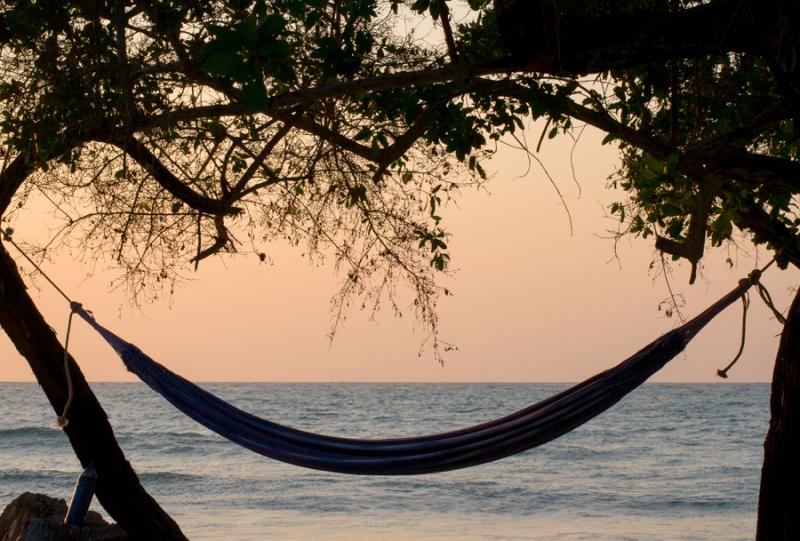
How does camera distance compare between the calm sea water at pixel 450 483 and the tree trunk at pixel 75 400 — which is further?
the calm sea water at pixel 450 483

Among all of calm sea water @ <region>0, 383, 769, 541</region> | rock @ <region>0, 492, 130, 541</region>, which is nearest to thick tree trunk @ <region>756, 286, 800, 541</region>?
rock @ <region>0, 492, 130, 541</region>

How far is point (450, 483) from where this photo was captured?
1095 cm

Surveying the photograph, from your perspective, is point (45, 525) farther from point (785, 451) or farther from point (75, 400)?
point (785, 451)

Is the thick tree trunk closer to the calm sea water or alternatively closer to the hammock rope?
the hammock rope

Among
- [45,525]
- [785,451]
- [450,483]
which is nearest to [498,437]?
[785,451]

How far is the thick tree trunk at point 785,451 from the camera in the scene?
2.71 m

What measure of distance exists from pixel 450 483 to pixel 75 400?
7.35 m

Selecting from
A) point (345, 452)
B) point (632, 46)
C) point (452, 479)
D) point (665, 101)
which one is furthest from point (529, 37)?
point (452, 479)

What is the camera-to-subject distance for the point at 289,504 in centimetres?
1016

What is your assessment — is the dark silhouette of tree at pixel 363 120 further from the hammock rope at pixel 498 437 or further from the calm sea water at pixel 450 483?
the calm sea water at pixel 450 483

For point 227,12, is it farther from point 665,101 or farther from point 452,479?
point 452,479

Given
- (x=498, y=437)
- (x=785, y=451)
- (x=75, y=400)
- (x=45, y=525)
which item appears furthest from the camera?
(x=75, y=400)

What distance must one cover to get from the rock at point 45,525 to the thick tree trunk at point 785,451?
81.6 inches

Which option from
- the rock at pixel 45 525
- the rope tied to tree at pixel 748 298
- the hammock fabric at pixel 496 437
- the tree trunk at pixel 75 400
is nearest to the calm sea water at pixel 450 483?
the rock at pixel 45 525
